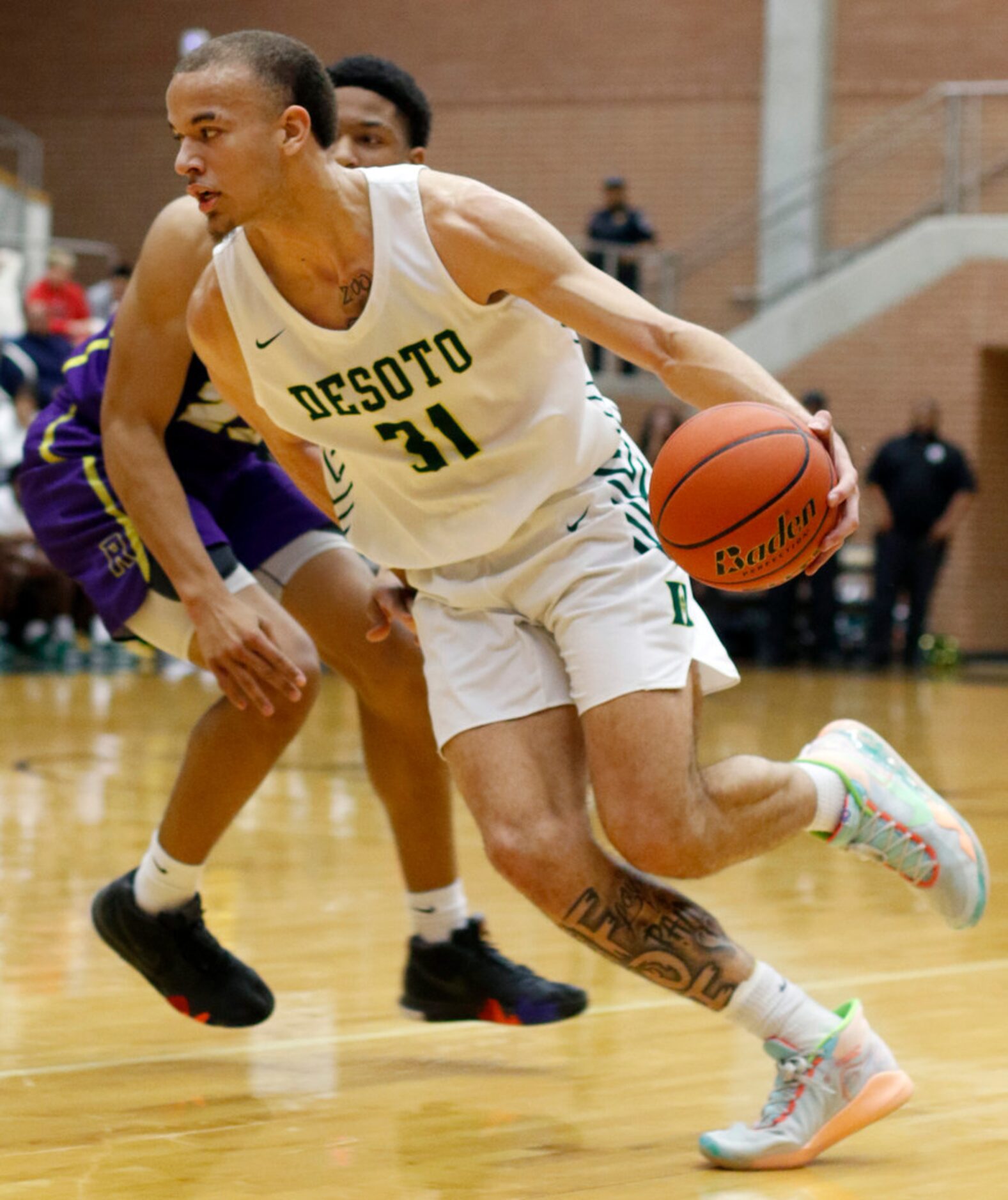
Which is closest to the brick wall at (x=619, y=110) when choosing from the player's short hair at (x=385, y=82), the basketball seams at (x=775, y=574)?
the player's short hair at (x=385, y=82)

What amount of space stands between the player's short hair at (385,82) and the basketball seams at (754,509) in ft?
4.30

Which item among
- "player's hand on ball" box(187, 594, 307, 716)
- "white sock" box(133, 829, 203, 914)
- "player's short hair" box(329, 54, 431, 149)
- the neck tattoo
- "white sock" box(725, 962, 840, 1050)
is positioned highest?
"player's short hair" box(329, 54, 431, 149)

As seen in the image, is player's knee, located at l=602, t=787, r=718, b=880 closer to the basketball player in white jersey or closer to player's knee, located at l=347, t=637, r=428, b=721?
the basketball player in white jersey

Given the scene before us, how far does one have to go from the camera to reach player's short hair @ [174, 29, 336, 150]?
2.76 meters

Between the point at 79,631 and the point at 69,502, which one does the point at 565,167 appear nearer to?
the point at 79,631

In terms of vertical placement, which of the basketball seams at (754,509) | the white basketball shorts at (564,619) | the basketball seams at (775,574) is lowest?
the white basketball shorts at (564,619)

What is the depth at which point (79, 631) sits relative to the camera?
1199cm

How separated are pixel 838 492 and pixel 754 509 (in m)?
0.12

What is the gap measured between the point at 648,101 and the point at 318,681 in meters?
14.7

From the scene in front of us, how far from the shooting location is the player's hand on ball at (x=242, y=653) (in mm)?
3211

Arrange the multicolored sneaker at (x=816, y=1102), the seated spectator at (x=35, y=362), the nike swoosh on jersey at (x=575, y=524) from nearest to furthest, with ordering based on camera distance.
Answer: the multicolored sneaker at (x=816, y=1102), the nike swoosh on jersey at (x=575, y=524), the seated spectator at (x=35, y=362)

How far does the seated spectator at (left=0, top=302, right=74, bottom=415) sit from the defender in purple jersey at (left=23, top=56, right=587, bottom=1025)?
7573 millimetres

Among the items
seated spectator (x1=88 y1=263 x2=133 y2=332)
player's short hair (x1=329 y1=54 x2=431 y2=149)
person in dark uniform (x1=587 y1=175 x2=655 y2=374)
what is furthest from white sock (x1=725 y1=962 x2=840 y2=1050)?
person in dark uniform (x1=587 y1=175 x2=655 y2=374)

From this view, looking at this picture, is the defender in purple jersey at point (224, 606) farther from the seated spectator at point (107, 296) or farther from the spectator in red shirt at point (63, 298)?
the spectator in red shirt at point (63, 298)
